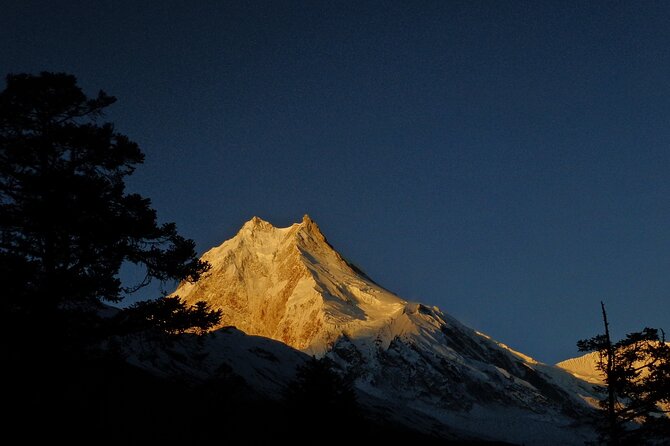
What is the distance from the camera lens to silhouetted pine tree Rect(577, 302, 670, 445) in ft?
70.7

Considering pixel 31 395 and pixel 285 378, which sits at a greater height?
pixel 285 378

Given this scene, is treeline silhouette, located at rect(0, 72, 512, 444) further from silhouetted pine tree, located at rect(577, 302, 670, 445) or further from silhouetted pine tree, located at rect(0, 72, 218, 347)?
silhouetted pine tree, located at rect(577, 302, 670, 445)

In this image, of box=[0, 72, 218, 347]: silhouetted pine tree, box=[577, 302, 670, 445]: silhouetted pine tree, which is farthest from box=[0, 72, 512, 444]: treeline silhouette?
box=[577, 302, 670, 445]: silhouetted pine tree

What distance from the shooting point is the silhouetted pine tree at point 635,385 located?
21562 mm

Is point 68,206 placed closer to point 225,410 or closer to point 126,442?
point 126,442

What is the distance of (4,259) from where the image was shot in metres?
15.4

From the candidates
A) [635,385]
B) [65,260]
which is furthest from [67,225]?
[635,385]

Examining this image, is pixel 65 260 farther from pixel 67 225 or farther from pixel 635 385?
pixel 635 385

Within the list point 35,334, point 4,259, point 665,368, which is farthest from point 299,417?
point 665,368

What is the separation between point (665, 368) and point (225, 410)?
26.1 m

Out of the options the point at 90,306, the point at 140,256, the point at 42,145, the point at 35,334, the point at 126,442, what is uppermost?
the point at 42,145

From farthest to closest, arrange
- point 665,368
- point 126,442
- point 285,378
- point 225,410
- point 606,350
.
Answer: point 285,378 < point 225,410 < point 606,350 < point 665,368 < point 126,442

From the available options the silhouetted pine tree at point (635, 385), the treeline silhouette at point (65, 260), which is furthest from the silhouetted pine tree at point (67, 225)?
the silhouetted pine tree at point (635, 385)

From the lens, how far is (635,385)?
2259cm
